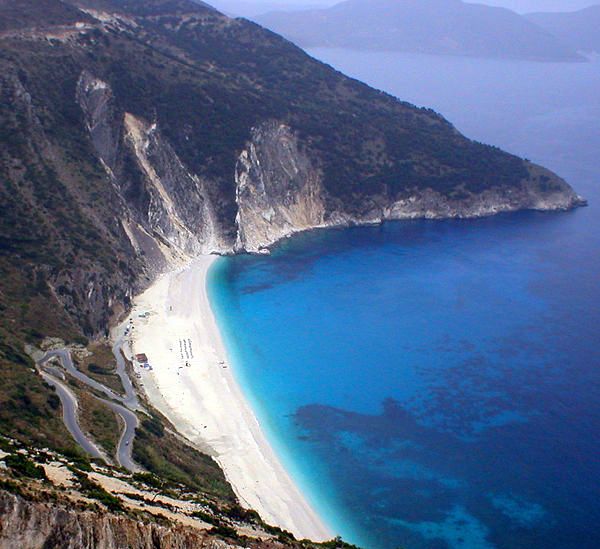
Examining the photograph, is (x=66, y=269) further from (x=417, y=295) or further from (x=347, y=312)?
(x=417, y=295)

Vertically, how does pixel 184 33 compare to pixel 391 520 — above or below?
above

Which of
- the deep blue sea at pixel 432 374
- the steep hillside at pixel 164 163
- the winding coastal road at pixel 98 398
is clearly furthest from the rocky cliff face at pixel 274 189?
the winding coastal road at pixel 98 398

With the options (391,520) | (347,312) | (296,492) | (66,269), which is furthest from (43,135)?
(391,520)

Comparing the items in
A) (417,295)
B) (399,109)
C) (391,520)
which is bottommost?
(391,520)

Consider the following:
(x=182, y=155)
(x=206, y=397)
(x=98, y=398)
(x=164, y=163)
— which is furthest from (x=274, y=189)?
(x=98, y=398)

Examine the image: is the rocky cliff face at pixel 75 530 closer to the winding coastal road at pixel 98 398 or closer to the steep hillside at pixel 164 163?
the steep hillside at pixel 164 163

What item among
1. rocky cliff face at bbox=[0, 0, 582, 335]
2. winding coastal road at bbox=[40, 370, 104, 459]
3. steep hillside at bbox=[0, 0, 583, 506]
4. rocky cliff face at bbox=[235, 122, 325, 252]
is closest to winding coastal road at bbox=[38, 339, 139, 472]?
winding coastal road at bbox=[40, 370, 104, 459]
